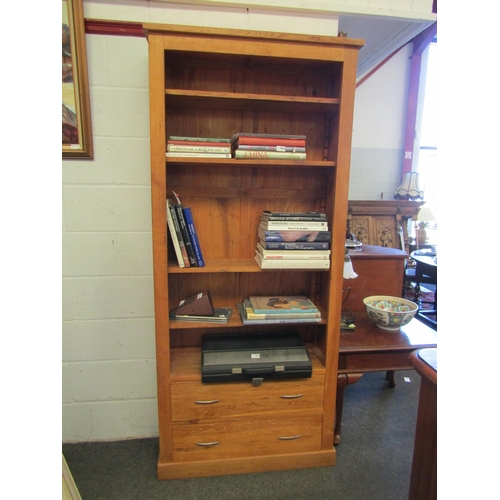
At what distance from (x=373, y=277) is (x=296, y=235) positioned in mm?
829

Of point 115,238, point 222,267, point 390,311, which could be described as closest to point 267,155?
point 222,267

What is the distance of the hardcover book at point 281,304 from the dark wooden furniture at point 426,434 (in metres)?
0.67

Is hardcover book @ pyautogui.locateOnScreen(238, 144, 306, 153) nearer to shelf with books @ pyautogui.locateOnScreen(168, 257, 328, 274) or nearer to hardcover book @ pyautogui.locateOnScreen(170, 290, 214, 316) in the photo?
shelf with books @ pyautogui.locateOnScreen(168, 257, 328, 274)

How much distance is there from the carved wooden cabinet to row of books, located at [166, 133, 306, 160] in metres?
2.83

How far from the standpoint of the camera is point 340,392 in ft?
5.14

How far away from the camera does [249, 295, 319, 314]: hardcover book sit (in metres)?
1.43

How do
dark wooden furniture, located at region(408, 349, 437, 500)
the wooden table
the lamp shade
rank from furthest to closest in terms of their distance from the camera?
the lamp shade → the wooden table → dark wooden furniture, located at region(408, 349, 437, 500)

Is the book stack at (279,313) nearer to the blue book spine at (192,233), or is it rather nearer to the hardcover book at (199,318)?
the hardcover book at (199,318)

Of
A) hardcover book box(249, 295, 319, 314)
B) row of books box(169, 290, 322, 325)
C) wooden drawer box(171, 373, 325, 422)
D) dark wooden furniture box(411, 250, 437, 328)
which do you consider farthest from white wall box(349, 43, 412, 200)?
wooden drawer box(171, 373, 325, 422)

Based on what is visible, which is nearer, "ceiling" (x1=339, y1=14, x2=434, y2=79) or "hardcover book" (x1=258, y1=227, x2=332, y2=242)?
"hardcover book" (x1=258, y1=227, x2=332, y2=242)

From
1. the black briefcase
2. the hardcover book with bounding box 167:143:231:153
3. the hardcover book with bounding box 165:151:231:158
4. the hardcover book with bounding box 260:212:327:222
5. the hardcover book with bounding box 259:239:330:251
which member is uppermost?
the hardcover book with bounding box 167:143:231:153

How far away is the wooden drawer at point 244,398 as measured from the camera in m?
1.40

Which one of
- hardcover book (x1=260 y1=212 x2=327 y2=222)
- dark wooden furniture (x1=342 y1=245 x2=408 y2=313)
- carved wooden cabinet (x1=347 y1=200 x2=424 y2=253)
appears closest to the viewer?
hardcover book (x1=260 y1=212 x2=327 y2=222)
